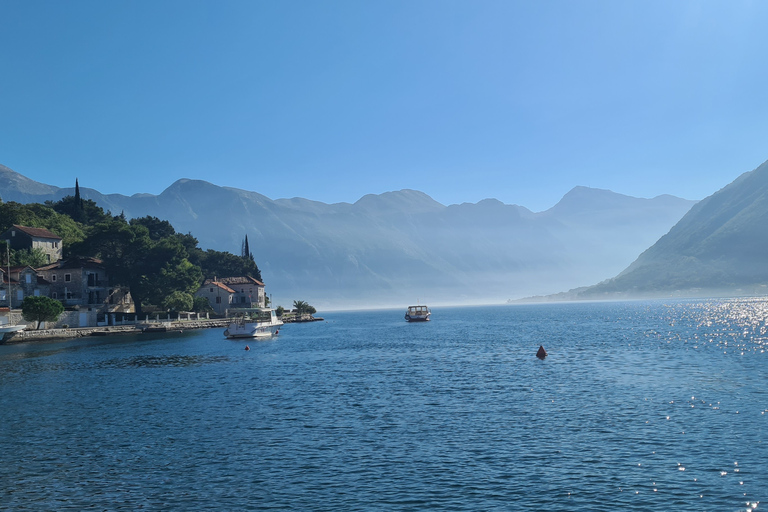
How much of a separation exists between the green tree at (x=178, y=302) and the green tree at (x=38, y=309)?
29.5m

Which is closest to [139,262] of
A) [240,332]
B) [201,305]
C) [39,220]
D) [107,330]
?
[201,305]

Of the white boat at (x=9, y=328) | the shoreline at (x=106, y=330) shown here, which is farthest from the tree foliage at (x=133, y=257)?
the white boat at (x=9, y=328)

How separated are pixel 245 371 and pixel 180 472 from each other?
34477 millimetres

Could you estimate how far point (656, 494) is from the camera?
788 inches

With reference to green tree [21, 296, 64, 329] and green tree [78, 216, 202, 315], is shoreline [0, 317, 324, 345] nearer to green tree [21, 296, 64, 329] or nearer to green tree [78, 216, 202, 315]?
green tree [21, 296, 64, 329]

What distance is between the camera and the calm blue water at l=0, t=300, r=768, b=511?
20672 mm

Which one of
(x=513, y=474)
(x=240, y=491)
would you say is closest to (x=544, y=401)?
(x=513, y=474)

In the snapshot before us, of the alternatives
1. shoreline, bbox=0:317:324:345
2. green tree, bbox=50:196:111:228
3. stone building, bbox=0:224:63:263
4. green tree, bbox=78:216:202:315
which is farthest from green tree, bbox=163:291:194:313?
green tree, bbox=50:196:111:228

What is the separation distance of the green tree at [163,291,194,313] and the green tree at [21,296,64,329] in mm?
29491

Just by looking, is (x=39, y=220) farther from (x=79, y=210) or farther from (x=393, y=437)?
(x=393, y=437)

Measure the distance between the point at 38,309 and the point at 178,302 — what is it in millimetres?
35554

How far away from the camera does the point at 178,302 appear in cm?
13662

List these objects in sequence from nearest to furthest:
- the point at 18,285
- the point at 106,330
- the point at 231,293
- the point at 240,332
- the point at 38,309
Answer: the point at 38,309, the point at 240,332, the point at 18,285, the point at 106,330, the point at 231,293

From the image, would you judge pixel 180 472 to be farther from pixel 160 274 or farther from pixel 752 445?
pixel 160 274
